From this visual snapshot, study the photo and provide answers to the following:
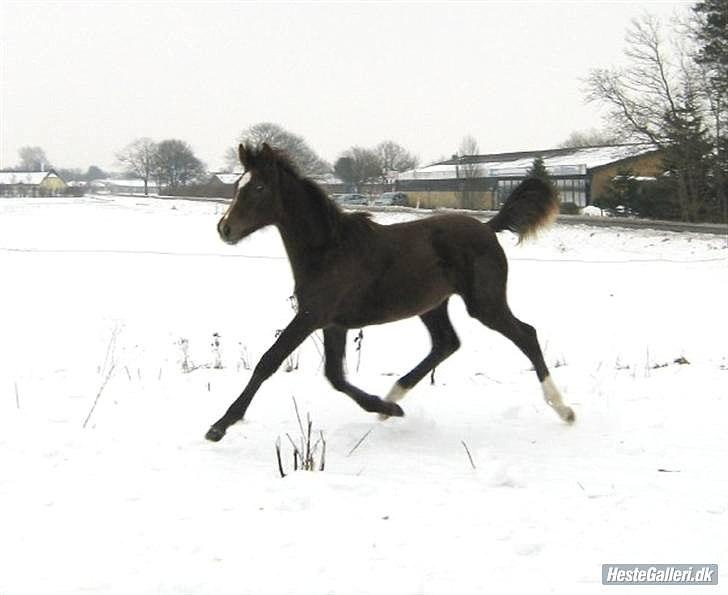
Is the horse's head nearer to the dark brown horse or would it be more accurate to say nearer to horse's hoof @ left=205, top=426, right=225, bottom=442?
the dark brown horse

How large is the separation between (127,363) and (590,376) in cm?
543

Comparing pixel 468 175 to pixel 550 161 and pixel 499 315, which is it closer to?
pixel 550 161

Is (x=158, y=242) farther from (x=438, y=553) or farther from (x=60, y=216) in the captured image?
(x=438, y=553)

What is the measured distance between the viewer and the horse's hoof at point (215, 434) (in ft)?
15.4

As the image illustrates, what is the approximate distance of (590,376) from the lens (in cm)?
709

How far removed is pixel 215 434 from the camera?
15.4ft

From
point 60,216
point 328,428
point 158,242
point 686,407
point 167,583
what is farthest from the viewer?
point 60,216

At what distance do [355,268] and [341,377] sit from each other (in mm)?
825

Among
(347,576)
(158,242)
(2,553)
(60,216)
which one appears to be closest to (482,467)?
(347,576)

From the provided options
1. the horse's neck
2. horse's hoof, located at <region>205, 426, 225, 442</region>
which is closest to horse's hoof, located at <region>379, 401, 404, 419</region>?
the horse's neck

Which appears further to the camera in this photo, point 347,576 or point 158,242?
point 158,242

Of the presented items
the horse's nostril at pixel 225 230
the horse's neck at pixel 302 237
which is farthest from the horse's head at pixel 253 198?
the horse's neck at pixel 302 237

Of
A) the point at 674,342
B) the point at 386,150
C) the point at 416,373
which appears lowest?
the point at 674,342

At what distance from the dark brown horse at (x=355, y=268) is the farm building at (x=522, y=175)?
4140 centimetres
